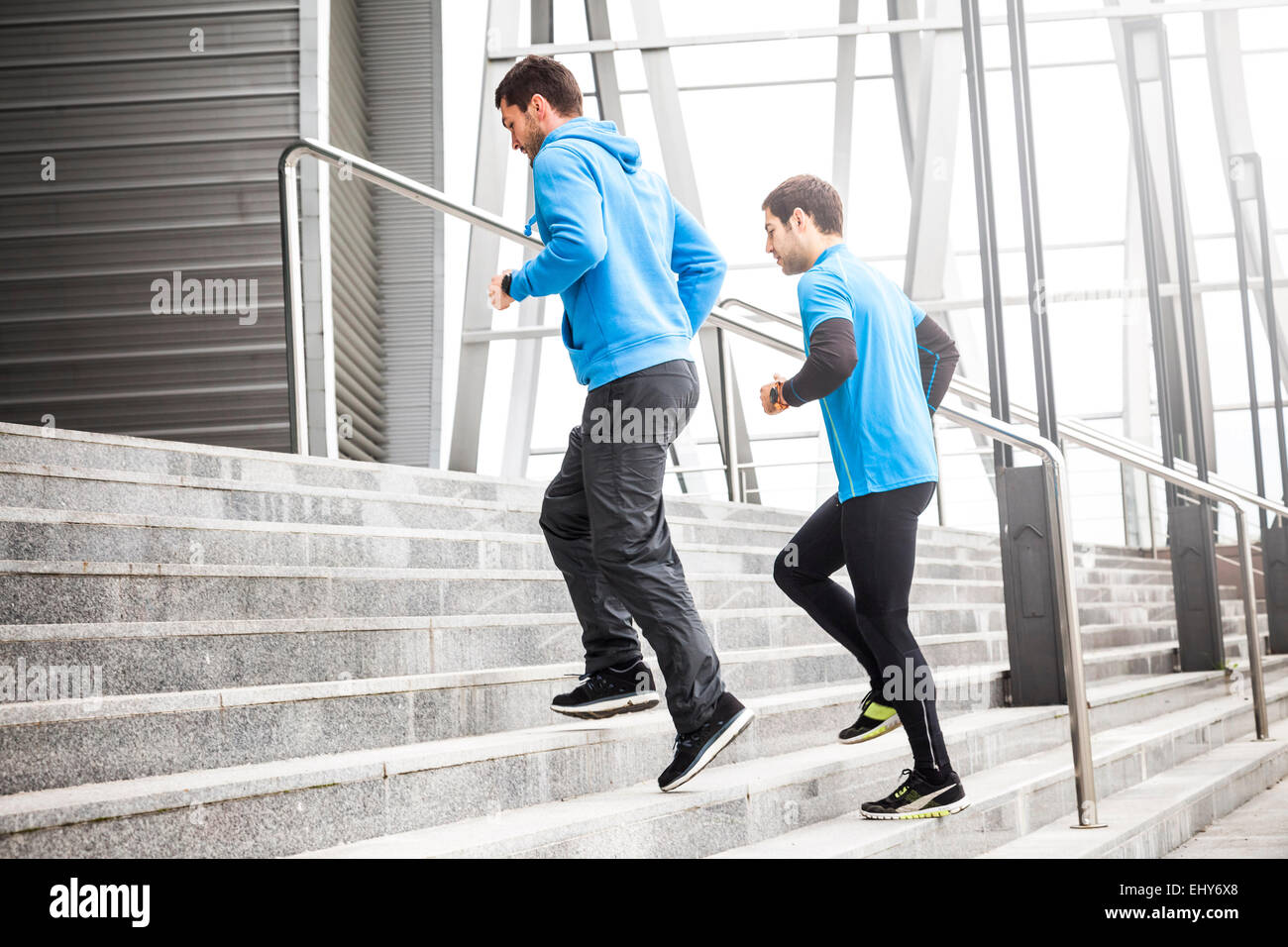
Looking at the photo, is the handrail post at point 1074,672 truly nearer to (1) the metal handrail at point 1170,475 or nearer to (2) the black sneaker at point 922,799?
(2) the black sneaker at point 922,799

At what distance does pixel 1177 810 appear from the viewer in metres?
3.46

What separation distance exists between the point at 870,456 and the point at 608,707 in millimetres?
800

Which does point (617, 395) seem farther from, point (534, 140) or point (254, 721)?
point (254, 721)

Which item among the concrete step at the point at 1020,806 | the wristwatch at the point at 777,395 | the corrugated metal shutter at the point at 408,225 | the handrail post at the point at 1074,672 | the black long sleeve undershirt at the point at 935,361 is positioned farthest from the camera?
the corrugated metal shutter at the point at 408,225

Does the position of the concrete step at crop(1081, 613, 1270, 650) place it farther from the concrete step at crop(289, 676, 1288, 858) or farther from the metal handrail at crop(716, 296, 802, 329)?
the concrete step at crop(289, 676, 1288, 858)

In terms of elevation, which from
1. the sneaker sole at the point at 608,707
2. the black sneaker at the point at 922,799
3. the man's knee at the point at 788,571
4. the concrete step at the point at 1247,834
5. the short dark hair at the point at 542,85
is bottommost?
the concrete step at the point at 1247,834

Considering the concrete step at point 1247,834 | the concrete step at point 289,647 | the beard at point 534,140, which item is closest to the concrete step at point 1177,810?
the concrete step at point 1247,834

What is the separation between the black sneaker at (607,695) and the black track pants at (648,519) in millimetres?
248

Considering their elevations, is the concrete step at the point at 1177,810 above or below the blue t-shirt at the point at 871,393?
below

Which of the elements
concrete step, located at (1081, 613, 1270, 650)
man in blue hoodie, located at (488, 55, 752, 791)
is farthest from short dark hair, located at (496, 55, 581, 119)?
concrete step, located at (1081, 613, 1270, 650)

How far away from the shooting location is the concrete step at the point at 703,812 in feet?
6.70

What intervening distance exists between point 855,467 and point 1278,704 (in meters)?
4.43

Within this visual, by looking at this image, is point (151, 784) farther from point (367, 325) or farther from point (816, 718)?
point (367, 325)

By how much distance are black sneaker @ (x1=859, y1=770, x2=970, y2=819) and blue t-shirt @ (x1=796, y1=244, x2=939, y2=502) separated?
0.65m
